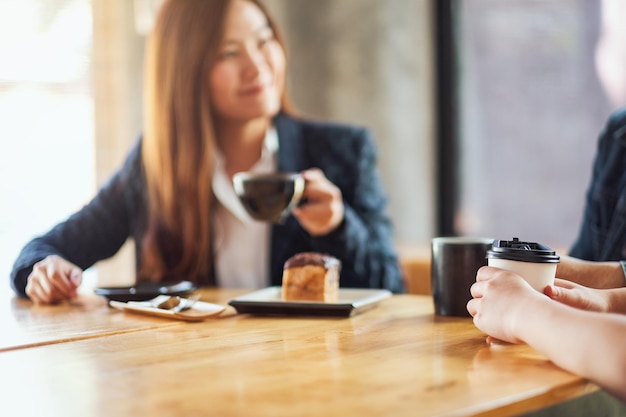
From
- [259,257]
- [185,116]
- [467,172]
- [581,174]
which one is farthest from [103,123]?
[581,174]

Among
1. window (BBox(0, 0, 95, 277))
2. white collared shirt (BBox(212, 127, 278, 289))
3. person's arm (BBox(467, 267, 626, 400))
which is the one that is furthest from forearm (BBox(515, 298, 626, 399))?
window (BBox(0, 0, 95, 277))

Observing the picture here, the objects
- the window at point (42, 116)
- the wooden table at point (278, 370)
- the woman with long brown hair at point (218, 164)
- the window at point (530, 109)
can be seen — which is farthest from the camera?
the window at point (530, 109)

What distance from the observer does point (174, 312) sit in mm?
1467

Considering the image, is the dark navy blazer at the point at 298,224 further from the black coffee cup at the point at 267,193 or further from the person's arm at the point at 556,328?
the person's arm at the point at 556,328

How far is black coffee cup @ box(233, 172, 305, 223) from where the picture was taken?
1.70 m

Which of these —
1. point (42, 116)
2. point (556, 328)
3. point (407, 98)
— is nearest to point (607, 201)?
point (556, 328)

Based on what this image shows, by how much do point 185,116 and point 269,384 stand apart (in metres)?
1.69

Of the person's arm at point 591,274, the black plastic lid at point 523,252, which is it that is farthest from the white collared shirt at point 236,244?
the black plastic lid at point 523,252

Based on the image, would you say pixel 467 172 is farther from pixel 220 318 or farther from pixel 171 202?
pixel 220 318

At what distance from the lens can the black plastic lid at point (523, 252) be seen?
1174mm

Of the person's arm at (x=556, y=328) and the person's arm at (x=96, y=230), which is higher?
the person's arm at (x=96, y=230)

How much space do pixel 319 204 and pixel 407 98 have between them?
1.96 metres

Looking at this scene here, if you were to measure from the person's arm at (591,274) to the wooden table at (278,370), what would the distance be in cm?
19

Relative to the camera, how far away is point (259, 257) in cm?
245
